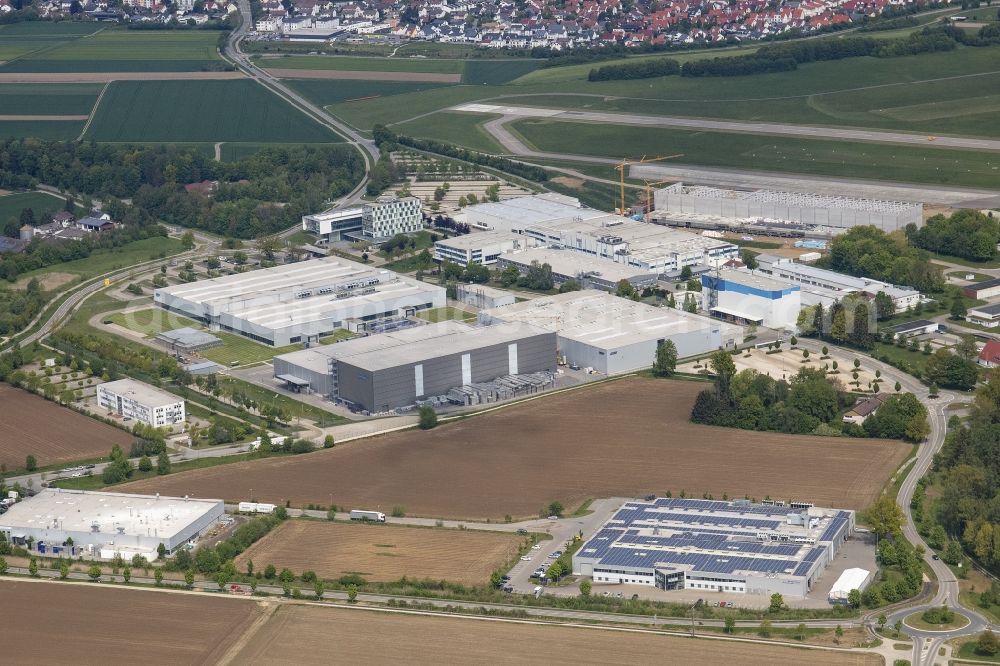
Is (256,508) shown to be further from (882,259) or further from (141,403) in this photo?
(882,259)

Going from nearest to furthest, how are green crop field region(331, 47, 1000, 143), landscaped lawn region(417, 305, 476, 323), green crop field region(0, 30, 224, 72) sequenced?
1. landscaped lawn region(417, 305, 476, 323)
2. green crop field region(331, 47, 1000, 143)
3. green crop field region(0, 30, 224, 72)

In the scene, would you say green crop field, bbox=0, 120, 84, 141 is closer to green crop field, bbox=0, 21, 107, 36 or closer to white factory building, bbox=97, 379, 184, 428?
green crop field, bbox=0, 21, 107, 36

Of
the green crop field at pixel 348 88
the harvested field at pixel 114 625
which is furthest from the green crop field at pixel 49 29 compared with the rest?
the harvested field at pixel 114 625

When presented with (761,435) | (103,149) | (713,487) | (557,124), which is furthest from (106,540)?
(557,124)

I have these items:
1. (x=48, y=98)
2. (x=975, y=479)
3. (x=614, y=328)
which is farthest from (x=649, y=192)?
(x=48, y=98)

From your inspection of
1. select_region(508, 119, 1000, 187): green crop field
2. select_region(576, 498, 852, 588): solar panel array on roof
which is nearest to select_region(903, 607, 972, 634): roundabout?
select_region(576, 498, 852, 588): solar panel array on roof
